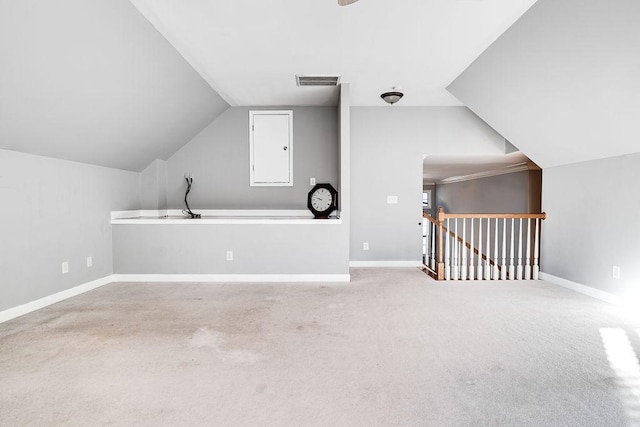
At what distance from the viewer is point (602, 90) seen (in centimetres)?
276

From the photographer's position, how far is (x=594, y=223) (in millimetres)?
3605

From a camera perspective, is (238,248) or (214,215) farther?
(214,215)

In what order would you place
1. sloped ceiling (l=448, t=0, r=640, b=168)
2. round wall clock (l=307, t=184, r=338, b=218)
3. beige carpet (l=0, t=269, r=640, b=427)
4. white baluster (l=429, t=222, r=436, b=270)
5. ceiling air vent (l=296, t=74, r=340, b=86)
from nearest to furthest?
beige carpet (l=0, t=269, r=640, b=427)
sloped ceiling (l=448, t=0, r=640, b=168)
ceiling air vent (l=296, t=74, r=340, b=86)
round wall clock (l=307, t=184, r=338, b=218)
white baluster (l=429, t=222, r=436, b=270)

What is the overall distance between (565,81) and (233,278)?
4249 millimetres

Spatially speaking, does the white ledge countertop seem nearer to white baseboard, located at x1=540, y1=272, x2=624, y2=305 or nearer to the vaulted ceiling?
the vaulted ceiling

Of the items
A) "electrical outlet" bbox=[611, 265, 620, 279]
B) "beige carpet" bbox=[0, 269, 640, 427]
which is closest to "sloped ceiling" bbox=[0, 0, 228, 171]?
"beige carpet" bbox=[0, 269, 640, 427]

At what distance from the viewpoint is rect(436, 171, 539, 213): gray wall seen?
6597mm

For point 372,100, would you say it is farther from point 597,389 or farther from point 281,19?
point 597,389

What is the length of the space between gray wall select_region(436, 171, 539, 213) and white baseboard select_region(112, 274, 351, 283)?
4.47 meters

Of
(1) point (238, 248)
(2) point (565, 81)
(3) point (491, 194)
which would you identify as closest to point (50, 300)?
(1) point (238, 248)

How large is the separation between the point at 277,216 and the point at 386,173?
1943mm

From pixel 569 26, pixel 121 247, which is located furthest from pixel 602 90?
pixel 121 247

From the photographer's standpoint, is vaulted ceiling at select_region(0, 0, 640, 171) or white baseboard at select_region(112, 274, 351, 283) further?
white baseboard at select_region(112, 274, 351, 283)

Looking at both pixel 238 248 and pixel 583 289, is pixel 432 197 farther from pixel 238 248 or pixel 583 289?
pixel 238 248
